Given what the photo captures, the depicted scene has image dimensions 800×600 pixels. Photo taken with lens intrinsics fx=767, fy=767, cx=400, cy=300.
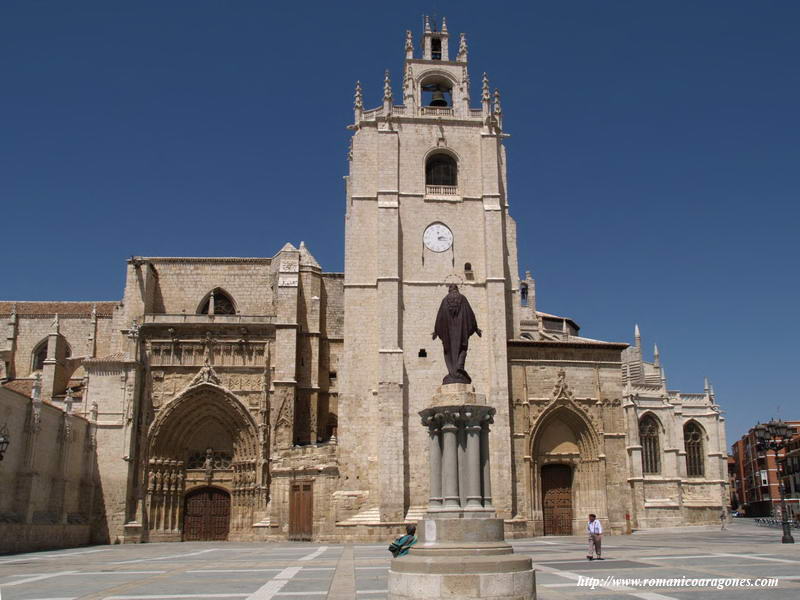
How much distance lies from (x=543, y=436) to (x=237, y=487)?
491 inches

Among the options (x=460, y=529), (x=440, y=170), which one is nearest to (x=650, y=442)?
(x=440, y=170)

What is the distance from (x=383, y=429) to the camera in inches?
1086

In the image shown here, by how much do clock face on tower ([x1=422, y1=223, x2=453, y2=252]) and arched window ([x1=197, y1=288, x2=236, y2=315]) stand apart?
10.2 metres

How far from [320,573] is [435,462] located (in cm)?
494

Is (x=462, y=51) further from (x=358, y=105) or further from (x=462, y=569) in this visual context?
(x=462, y=569)

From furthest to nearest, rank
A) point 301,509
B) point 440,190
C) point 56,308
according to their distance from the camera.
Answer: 1. point 56,308
2. point 440,190
3. point 301,509

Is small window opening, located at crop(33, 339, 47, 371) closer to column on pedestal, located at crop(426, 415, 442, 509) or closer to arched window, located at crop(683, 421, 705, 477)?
column on pedestal, located at crop(426, 415, 442, 509)

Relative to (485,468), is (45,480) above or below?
below

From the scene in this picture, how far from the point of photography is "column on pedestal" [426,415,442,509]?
1050cm

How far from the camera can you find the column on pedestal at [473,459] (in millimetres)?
10352

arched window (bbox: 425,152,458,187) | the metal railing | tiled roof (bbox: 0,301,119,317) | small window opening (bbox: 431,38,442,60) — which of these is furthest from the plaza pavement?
small window opening (bbox: 431,38,442,60)

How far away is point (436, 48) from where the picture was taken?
34219mm

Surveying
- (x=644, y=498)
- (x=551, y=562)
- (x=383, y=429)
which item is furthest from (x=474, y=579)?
(x=644, y=498)

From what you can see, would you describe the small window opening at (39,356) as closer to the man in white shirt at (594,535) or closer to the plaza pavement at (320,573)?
the plaza pavement at (320,573)
